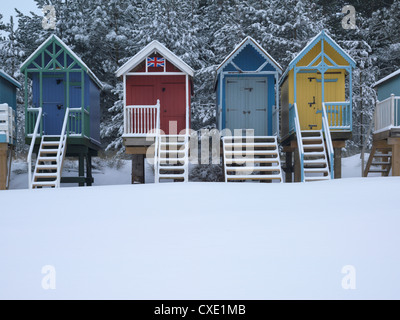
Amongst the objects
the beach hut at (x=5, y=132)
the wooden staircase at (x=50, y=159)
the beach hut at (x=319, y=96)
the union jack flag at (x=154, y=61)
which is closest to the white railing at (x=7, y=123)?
the beach hut at (x=5, y=132)

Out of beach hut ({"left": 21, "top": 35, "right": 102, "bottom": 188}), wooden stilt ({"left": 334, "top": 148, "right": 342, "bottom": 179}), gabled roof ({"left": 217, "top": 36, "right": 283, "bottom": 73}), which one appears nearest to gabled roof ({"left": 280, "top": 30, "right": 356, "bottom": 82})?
gabled roof ({"left": 217, "top": 36, "right": 283, "bottom": 73})

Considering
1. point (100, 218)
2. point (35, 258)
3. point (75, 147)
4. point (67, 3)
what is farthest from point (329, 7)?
point (35, 258)

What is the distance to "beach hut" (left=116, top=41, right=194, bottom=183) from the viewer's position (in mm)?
16562

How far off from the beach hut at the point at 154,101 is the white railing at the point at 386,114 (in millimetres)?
6708

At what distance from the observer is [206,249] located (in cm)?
540

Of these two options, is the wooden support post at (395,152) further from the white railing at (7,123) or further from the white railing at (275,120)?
the white railing at (7,123)

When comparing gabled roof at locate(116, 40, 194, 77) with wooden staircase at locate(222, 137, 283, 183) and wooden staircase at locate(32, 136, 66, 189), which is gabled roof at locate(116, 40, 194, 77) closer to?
wooden staircase at locate(222, 137, 283, 183)

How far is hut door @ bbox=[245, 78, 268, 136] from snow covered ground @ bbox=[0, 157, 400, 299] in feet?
28.6

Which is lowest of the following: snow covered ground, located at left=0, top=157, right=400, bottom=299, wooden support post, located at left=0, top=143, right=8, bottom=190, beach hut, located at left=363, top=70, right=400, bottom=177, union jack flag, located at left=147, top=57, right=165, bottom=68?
snow covered ground, located at left=0, top=157, right=400, bottom=299

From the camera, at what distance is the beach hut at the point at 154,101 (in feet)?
54.3

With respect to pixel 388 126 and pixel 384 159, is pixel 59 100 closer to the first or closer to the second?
pixel 388 126

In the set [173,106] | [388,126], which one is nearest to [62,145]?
[173,106]

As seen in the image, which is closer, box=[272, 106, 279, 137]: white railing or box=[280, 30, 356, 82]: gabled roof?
box=[280, 30, 356, 82]: gabled roof
